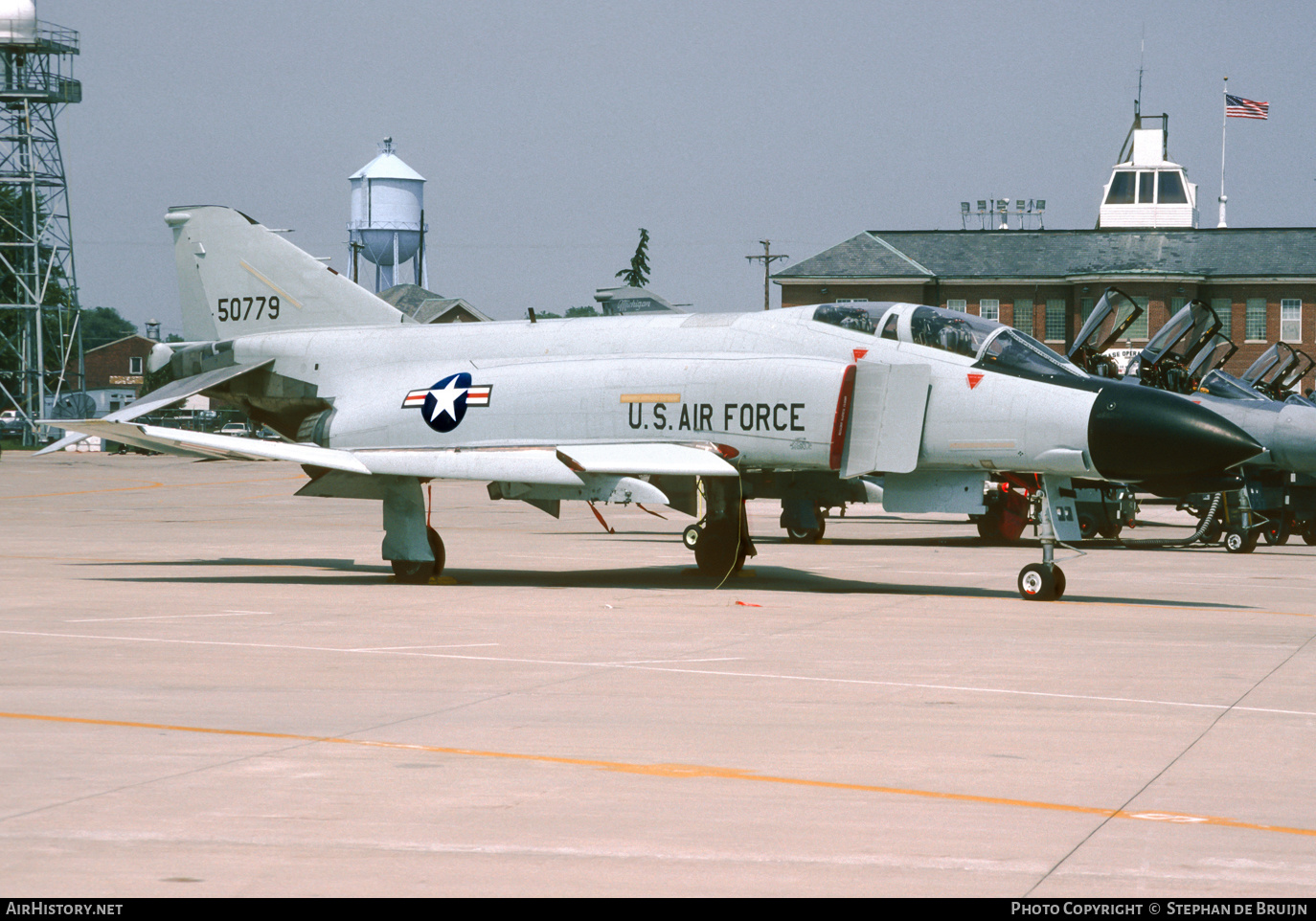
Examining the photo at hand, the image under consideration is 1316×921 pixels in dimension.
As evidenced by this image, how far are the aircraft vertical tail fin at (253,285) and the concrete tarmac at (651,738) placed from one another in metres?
3.89

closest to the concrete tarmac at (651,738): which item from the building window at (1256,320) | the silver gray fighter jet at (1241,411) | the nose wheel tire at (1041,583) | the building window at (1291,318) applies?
the nose wheel tire at (1041,583)

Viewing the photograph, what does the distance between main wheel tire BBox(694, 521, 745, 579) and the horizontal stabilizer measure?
13.8 ft

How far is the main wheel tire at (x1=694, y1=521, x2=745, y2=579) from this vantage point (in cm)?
1738

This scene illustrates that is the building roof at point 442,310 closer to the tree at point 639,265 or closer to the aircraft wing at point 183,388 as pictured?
the tree at point 639,265

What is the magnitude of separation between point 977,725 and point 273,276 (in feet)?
44.8

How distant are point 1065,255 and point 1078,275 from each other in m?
2.42

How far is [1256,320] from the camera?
69938mm

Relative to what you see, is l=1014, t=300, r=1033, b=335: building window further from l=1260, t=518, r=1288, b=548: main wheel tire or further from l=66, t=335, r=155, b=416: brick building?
l=66, t=335, r=155, b=416: brick building

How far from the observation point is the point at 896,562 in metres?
20.5

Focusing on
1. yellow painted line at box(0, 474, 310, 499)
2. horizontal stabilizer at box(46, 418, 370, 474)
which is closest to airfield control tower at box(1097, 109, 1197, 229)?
yellow painted line at box(0, 474, 310, 499)

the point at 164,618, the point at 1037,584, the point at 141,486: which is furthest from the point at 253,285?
the point at 141,486

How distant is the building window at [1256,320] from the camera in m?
69.8

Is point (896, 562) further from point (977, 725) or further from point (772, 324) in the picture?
point (977, 725)

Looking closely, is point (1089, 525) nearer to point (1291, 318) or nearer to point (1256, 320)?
point (1256, 320)
